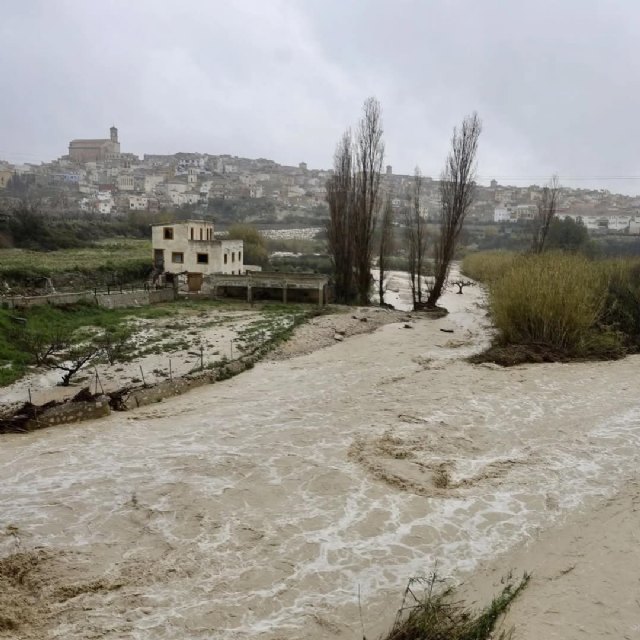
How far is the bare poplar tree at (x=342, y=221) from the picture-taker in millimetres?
30859

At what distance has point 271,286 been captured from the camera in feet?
105

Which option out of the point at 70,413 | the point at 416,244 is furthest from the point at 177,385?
the point at 416,244

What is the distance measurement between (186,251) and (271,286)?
22.0ft

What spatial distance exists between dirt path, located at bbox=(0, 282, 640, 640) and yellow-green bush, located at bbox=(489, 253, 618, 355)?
4107 mm

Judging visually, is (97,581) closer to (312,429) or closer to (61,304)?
(312,429)

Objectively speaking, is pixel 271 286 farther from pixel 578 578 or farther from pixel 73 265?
pixel 578 578

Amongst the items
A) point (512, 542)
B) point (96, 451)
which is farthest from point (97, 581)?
point (512, 542)

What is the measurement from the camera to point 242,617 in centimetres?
617

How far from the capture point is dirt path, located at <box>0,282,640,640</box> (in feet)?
21.0

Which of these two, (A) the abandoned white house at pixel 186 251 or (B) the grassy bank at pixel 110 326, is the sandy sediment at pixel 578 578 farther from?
(A) the abandoned white house at pixel 186 251

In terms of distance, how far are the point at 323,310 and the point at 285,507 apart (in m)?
20.0

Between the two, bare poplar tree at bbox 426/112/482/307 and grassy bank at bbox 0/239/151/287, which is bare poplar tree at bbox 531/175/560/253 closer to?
bare poplar tree at bbox 426/112/482/307

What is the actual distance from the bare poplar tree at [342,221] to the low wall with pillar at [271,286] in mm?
1080

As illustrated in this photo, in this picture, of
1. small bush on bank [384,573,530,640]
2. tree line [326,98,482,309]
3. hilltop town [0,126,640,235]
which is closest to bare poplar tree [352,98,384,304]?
tree line [326,98,482,309]
